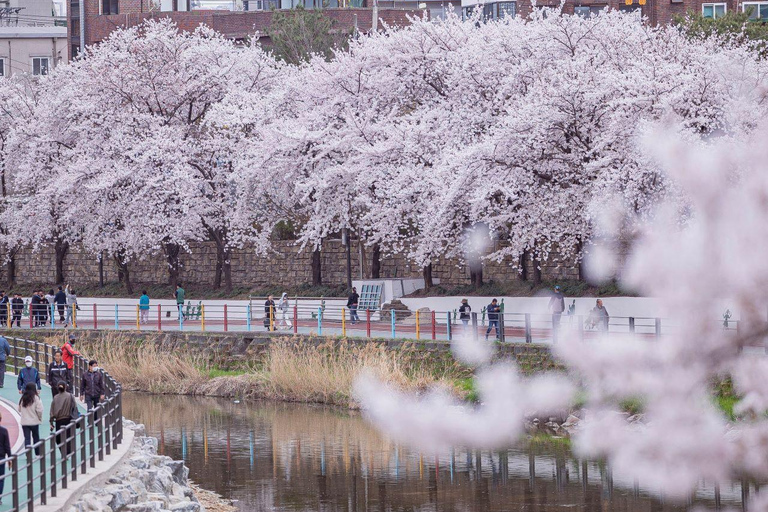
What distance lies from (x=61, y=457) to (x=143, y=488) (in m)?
1.67

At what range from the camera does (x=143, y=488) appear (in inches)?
689

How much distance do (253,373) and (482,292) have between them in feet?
29.2

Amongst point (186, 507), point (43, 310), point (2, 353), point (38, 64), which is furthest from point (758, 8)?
point (186, 507)

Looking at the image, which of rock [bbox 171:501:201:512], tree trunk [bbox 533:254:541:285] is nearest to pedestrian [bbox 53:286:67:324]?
tree trunk [bbox 533:254:541:285]

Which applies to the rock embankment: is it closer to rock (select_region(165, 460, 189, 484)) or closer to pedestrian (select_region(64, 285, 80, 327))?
rock (select_region(165, 460, 189, 484))

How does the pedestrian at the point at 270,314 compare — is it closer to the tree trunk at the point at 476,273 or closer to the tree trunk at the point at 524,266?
the tree trunk at the point at 476,273

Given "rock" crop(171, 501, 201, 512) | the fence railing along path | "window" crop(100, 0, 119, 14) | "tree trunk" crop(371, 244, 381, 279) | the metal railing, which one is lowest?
"rock" crop(171, 501, 201, 512)

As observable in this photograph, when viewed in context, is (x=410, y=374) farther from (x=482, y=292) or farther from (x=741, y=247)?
(x=741, y=247)

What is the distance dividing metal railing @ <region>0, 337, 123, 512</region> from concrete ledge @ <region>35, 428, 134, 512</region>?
0.09 m

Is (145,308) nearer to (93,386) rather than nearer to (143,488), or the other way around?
(93,386)

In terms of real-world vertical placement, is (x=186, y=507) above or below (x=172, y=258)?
below

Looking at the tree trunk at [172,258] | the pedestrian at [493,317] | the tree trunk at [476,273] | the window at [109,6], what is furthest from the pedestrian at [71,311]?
the window at [109,6]

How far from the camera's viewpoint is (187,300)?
48.5 m

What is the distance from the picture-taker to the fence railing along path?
31.2 m
